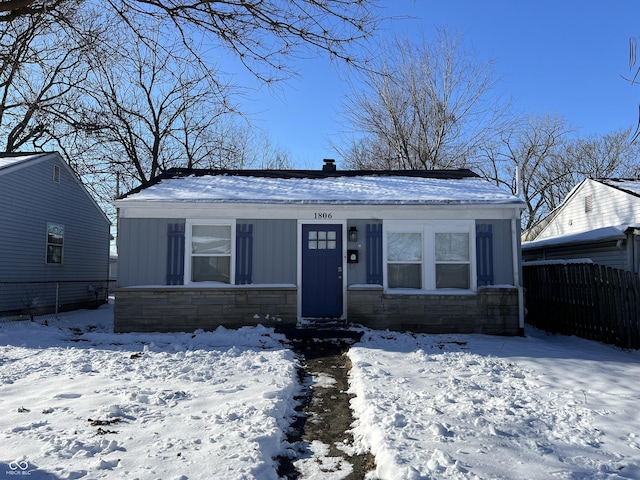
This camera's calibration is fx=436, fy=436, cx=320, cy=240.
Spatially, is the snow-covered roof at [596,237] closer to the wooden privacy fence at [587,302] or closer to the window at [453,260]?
the wooden privacy fence at [587,302]

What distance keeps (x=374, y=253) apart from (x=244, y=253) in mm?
2800

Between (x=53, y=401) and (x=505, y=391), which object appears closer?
(x=53, y=401)

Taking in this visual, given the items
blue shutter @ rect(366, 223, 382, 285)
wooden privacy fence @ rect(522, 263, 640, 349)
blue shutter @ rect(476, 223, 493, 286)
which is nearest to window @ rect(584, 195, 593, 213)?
wooden privacy fence @ rect(522, 263, 640, 349)

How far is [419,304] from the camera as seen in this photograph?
9.29 m

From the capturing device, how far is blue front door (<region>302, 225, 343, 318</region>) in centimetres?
951

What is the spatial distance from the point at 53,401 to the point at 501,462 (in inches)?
176

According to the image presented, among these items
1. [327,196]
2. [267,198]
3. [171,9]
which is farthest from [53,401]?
[327,196]

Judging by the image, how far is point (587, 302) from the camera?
8906 millimetres

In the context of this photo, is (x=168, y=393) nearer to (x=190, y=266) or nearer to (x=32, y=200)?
(x=190, y=266)

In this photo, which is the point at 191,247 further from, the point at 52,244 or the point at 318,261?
the point at 52,244

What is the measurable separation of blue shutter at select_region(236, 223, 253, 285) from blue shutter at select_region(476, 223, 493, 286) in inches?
192

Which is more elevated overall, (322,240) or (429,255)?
(322,240)

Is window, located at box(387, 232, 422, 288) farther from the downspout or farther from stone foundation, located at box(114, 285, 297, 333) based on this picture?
stone foundation, located at box(114, 285, 297, 333)

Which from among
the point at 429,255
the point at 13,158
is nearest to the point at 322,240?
the point at 429,255
